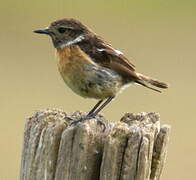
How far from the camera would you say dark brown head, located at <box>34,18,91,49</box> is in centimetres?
764

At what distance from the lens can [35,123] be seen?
5.12 m

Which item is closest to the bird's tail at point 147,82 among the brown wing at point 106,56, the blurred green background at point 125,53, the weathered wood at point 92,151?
the brown wing at point 106,56

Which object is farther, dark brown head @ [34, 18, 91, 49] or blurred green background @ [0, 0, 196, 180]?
blurred green background @ [0, 0, 196, 180]

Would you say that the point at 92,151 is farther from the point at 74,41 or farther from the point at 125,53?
the point at 125,53

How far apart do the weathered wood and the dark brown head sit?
2.62 m

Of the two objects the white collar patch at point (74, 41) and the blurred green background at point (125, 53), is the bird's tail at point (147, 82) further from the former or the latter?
the blurred green background at point (125, 53)

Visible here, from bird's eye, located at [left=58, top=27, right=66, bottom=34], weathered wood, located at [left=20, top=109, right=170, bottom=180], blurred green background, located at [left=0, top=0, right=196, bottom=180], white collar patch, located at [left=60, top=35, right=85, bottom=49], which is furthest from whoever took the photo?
blurred green background, located at [left=0, top=0, right=196, bottom=180]

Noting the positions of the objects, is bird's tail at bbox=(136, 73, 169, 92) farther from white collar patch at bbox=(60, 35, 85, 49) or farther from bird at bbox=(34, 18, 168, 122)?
white collar patch at bbox=(60, 35, 85, 49)

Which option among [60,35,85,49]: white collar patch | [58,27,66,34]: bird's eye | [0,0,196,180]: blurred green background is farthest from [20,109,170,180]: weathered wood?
[0,0,196,180]: blurred green background

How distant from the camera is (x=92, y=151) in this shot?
4.83 metres

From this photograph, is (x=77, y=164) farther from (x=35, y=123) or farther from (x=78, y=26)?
(x=78, y=26)

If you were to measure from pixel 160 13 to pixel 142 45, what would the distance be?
2.43 meters

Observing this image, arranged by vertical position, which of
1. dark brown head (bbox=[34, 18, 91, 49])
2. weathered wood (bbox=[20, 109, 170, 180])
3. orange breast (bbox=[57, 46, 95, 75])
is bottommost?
weathered wood (bbox=[20, 109, 170, 180])
